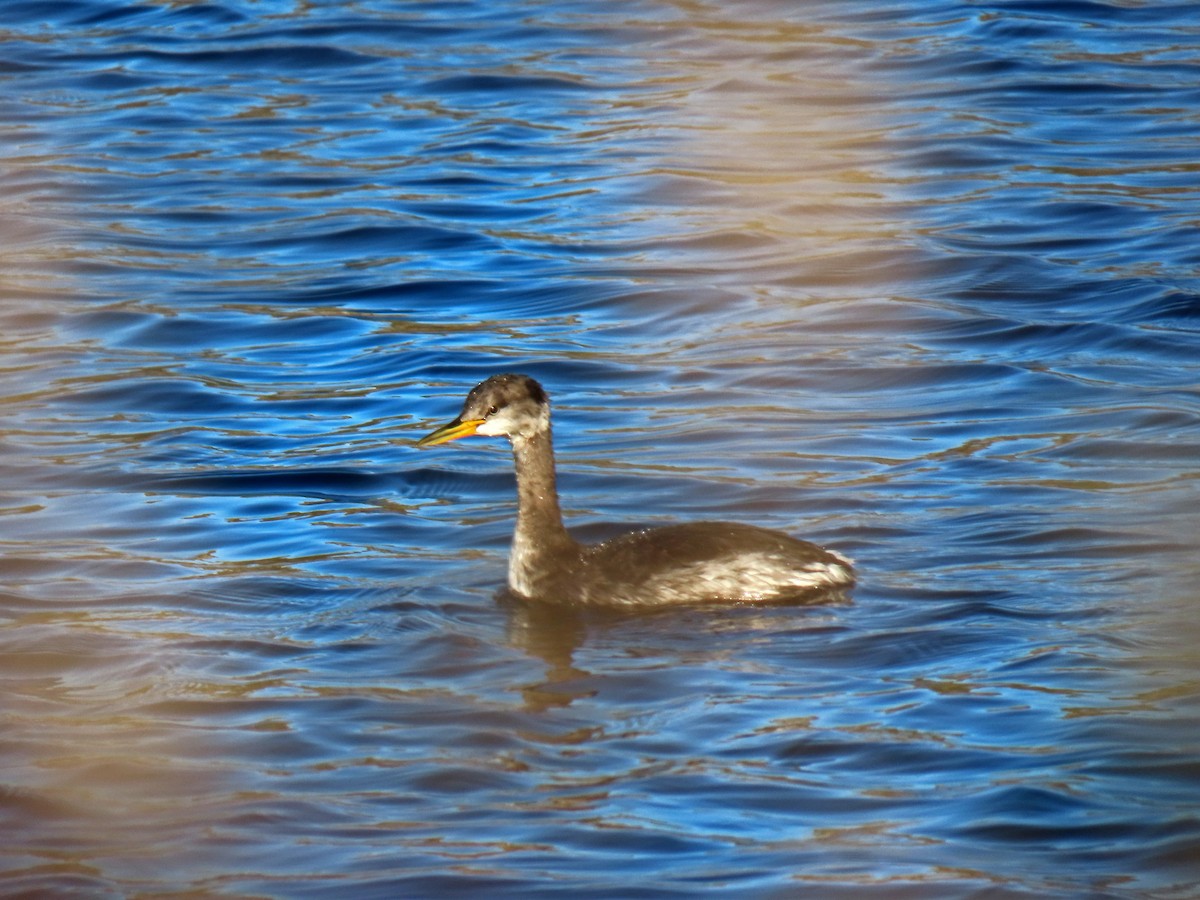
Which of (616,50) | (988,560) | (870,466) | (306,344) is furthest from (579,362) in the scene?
(616,50)

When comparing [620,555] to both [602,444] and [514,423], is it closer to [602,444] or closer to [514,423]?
[514,423]

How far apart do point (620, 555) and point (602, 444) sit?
8.30ft

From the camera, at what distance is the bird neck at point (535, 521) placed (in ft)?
31.1

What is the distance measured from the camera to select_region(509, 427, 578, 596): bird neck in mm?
9484

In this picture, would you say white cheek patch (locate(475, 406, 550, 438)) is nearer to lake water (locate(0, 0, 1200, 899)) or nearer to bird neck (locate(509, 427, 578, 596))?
bird neck (locate(509, 427, 578, 596))

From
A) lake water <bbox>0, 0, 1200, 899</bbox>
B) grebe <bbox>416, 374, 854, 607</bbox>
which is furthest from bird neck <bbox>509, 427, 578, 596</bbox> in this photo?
lake water <bbox>0, 0, 1200, 899</bbox>

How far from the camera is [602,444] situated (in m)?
11.8

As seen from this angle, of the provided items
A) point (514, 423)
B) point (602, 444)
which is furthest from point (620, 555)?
point (602, 444)

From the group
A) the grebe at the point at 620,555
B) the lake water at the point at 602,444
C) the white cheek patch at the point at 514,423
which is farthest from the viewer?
the white cheek patch at the point at 514,423

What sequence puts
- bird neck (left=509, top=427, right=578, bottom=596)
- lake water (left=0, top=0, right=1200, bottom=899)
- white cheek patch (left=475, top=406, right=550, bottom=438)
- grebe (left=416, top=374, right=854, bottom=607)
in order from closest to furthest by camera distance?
lake water (left=0, top=0, right=1200, bottom=899)
grebe (left=416, top=374, right=854, bottom=607)
bird neck (left=509, top=427, right=578, bottom=596)
white cheek patch (left=475, top=406, right=550, bottom=438)

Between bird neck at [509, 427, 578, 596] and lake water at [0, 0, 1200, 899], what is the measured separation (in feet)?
0.76

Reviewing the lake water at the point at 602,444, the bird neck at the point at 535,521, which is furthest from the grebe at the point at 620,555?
the lake water at the point at 602,444

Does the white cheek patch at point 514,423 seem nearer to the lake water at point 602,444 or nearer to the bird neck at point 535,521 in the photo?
the bird neck at point 535,521

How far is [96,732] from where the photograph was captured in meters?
7.87
